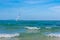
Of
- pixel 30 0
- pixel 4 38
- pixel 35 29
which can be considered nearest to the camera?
pixel 30 0

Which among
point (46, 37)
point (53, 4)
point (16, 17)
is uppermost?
point (53, 4)

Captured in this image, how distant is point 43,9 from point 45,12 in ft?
0.22

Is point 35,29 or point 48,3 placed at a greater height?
point 48,3

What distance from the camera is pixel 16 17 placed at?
9.70ft

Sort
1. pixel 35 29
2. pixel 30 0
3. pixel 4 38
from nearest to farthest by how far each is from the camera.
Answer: pixel 30 0, pixel 4 38, pixel 35 29

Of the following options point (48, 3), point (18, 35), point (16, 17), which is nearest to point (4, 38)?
point (18, 35)

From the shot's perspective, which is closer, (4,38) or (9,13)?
(9,13)

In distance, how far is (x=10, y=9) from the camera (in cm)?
296

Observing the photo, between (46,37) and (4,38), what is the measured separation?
0.81 meters

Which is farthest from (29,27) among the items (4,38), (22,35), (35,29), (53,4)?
(53,4)

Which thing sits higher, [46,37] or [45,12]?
[45,12]

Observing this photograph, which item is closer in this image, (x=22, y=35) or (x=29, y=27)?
(x=22, y=35)

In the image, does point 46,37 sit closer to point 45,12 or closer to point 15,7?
point 45,12

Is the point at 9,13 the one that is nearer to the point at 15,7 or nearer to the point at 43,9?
the point at 15,7
